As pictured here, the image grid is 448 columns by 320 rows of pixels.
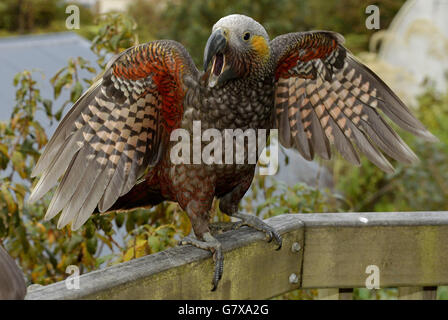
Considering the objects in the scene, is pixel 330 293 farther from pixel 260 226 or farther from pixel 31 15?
pixel 31 15

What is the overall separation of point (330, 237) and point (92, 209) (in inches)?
28.2

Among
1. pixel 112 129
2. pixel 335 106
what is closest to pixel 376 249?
pixel 335 106

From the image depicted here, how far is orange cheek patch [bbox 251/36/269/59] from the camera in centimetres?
156

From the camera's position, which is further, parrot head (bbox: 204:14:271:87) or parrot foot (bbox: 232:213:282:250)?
parrot foot (bbox: 232:213:282:250)

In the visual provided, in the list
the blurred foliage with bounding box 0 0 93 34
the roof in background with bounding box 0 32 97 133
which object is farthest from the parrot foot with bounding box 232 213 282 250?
the blurred foliage with bounding box 0 0 93 34

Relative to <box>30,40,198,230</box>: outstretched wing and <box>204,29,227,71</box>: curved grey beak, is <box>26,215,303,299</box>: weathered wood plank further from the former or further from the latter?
<box>204,29,227,71</box>: curved grey beak

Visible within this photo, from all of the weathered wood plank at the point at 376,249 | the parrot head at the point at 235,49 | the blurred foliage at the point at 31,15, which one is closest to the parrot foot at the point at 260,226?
the weathered wood plank at the point at 376,249

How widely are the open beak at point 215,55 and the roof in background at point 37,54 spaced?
3.26 metres

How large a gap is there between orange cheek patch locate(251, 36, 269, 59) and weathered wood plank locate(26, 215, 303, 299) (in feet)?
1.71

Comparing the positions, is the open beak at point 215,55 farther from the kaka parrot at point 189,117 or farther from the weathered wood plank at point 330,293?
the weathered wood plank at point 330,293

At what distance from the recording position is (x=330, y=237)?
1.69 meters

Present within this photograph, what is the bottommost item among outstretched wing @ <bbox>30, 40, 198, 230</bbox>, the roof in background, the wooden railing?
the wooden railing

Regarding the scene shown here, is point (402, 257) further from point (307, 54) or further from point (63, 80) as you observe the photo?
point (63, 80)

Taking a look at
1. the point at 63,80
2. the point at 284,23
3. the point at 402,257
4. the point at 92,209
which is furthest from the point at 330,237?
the point at 284,23
